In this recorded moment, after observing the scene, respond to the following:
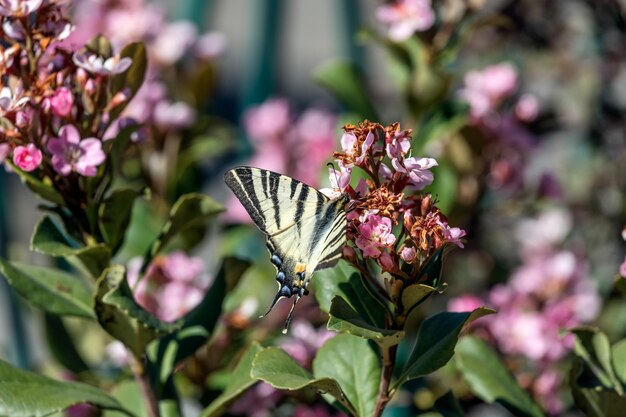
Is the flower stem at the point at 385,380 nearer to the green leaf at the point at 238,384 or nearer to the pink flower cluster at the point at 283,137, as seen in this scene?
the green leaf at the point at 238,384

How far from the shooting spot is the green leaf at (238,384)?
34.7 inches

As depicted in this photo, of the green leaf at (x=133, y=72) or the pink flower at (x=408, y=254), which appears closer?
the pink flower at (x=408, y=254)

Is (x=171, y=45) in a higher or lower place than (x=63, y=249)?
higher

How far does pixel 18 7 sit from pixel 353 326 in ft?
1.38

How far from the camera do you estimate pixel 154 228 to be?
52.7 inches

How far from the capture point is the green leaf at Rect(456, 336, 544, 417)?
0.97 m

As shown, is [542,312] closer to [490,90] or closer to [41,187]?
[490,90]

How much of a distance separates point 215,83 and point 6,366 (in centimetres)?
87

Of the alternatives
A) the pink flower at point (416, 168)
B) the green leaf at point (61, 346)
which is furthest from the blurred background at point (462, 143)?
the pink flower at point (416, 168)

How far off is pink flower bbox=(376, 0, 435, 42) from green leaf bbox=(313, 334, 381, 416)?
1.75 feet

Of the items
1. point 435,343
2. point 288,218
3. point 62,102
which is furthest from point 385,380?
point 62,102

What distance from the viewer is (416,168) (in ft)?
2.53

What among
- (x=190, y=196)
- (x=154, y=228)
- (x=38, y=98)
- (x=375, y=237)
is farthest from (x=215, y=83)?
(x=375, y=237)

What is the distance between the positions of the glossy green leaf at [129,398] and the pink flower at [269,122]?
81 cm
